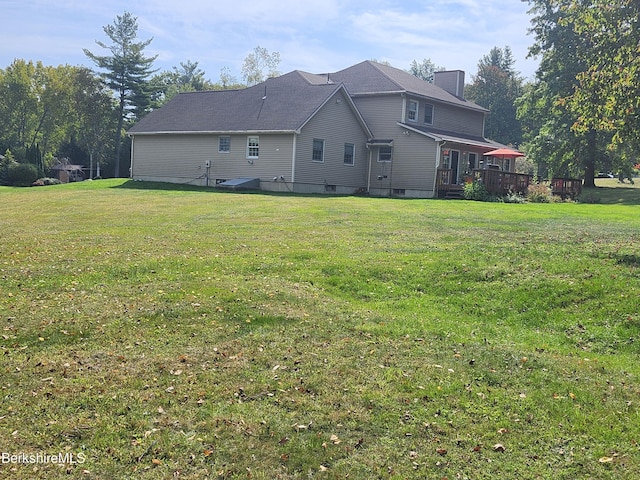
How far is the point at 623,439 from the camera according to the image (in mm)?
4480

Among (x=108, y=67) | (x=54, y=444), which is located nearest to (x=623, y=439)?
(x=54, y=444)

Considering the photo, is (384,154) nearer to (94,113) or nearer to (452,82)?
(452,82)

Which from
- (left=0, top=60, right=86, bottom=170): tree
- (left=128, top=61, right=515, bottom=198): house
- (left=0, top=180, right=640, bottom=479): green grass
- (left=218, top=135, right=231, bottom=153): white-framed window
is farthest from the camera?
(left=0, top=60, right=86, bottom=170): tree

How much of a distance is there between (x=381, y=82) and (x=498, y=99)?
4291 centimetres

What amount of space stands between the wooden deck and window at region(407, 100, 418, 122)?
13.0ft

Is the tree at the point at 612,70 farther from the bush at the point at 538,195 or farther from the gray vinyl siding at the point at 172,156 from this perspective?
the gray vinyl siding at the point at 172,156

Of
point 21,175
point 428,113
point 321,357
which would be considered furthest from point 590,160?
point 21,175

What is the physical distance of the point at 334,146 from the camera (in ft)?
101

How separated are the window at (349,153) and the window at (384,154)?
1.65 meters

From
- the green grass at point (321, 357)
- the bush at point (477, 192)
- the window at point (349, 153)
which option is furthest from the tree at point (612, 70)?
the window at point (349, 153)

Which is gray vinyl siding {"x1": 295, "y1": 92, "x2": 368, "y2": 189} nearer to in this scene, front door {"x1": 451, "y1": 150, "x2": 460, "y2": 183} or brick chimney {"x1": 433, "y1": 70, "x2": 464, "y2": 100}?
front door {"x1": 451, "y1": 150, "x2": 460, "y2": 183}

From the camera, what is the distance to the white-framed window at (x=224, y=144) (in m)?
30.9

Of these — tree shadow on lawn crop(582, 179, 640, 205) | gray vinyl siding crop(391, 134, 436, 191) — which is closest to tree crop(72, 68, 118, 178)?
gray vinyl siding crop(391, 134, 436, 191)

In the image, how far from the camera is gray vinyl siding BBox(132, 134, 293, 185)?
95.5 ft
